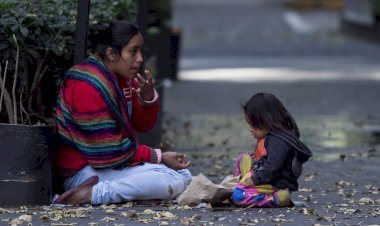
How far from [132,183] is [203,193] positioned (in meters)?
0.46

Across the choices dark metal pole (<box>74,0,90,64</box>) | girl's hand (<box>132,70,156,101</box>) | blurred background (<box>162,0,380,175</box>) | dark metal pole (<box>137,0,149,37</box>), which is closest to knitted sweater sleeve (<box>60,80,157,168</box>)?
girl's hand (<box>132,70,156,101</box>)

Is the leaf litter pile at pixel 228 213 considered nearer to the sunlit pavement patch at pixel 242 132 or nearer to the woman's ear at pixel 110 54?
the woman's ear at pixel 110 54

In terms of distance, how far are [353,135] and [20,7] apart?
18.0 ft

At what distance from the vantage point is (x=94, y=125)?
26.6 feet

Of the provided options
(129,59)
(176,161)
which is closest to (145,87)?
(129,59)

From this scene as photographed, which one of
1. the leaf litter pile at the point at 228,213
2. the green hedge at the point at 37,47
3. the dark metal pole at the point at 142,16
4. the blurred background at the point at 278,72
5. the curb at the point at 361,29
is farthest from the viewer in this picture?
the curb at the point at 361,29

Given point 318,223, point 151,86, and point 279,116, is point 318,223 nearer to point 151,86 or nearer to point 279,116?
point 279,116

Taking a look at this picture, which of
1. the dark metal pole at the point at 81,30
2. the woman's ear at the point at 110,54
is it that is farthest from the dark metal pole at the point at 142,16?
the woman's ear at the point at 110,54

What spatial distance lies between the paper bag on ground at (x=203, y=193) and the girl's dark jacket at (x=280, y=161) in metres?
0.21

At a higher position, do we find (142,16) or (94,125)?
(142,16)

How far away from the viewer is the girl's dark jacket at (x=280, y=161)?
809 centimetres

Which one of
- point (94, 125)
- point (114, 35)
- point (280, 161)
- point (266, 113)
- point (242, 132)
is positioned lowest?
point (242, 132)

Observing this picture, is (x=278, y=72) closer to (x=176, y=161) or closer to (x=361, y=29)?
(x=361, y=29)

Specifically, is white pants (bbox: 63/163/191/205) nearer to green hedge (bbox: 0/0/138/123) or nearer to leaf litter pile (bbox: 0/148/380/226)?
leaf litter pile (bbox: 0/148/380/226)
